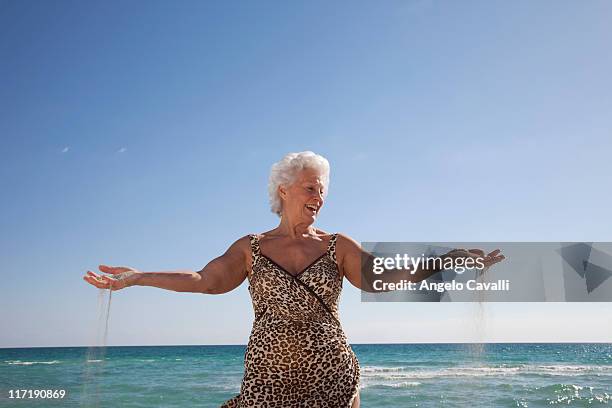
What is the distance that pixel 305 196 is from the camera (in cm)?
326

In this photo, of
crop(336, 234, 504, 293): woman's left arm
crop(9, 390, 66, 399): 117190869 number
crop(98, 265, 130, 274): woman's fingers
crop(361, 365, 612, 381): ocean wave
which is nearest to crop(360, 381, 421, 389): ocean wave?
crop(361, 365, 612, 381): ocean wave

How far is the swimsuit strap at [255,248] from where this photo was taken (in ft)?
11.0

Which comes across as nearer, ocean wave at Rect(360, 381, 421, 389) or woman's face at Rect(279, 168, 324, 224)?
woman's face at Rect(279, 168, 324, 224)

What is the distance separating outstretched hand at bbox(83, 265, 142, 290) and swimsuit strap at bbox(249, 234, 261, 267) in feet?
1.98

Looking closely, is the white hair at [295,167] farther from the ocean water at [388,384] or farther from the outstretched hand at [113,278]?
the ocean water at [388,384]

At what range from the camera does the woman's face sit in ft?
10.6

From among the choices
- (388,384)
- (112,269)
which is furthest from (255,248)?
(388,384)

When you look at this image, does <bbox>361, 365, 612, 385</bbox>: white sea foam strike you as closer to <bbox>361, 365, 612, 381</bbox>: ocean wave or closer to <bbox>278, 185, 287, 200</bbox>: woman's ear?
<bbox>361, 365, 612, 381</bbox>: ocean wave

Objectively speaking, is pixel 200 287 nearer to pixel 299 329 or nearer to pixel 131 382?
pixel 299 329

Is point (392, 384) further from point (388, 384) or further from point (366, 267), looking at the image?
point (366, 267)

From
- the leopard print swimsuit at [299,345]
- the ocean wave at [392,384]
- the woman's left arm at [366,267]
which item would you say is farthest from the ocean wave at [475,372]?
the leopard print swimsuit at [299,345]

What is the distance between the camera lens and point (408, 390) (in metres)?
18.1

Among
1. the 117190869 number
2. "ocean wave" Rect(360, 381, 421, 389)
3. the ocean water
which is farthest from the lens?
"ocean wave" Rect(360, 381, 421, 389)

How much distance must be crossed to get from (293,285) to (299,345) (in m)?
0.29
